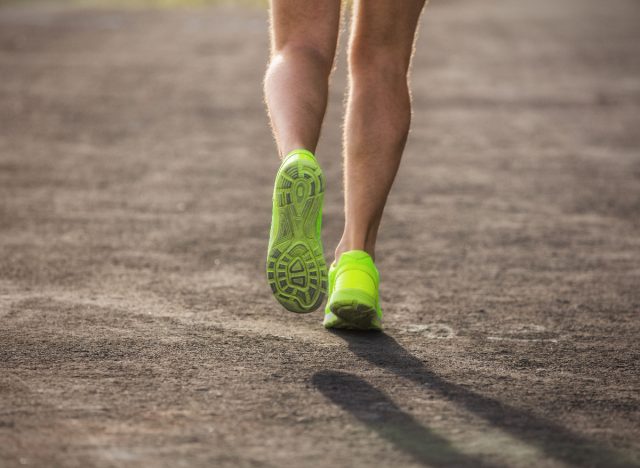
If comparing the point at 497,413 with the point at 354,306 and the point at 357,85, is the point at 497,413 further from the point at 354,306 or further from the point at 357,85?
the point at 357,85

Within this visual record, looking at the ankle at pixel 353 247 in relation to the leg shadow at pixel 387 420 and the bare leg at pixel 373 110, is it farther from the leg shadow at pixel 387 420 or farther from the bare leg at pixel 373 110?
the leg shadow at pixel 387 420

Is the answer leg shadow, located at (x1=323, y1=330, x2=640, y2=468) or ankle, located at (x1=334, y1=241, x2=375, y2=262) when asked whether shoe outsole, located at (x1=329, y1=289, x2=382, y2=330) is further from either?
ankle, located at (x1=334, y1=241, x2=375, y2=262)

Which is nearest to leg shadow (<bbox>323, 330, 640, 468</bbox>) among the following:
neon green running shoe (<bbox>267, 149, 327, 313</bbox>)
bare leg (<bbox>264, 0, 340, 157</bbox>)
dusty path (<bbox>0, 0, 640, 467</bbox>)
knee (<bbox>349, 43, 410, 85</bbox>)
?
dusty path (<bbox>0, 0, 640, 467</bbox>)

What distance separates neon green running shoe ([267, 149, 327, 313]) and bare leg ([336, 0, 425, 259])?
0.40 meters

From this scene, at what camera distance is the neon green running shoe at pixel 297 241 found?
321 cm

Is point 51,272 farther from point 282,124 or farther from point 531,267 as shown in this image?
point 531,267

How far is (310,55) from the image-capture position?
3.59 m

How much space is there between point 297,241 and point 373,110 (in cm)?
65

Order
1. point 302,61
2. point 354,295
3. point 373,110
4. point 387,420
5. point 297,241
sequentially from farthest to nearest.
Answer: point 373,110 → point 302,61 → point 354,295 → point 297,241 → point 387,420

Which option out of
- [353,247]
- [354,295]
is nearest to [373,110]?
[353,247]

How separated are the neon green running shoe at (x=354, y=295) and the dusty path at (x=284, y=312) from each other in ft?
0.20

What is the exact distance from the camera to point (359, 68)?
145 inches

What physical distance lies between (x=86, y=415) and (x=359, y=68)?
1502 mm

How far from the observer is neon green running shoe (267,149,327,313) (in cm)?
321
